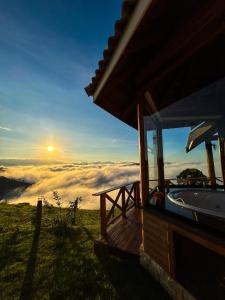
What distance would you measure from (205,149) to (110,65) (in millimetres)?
4255

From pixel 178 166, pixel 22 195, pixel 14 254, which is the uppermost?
pixel 178 166

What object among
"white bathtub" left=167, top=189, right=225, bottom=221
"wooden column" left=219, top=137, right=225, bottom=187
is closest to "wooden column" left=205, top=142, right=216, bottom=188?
"wooden column" left=219, top=137, right=225, bottom=187

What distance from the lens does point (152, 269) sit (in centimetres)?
284

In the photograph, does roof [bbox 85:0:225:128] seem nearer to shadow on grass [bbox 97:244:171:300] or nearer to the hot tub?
the hot tub

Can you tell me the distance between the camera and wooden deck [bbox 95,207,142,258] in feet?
11.3

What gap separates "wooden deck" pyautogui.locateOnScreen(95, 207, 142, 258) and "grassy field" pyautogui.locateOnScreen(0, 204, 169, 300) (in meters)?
0.22

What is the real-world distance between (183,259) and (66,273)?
218 centimetres

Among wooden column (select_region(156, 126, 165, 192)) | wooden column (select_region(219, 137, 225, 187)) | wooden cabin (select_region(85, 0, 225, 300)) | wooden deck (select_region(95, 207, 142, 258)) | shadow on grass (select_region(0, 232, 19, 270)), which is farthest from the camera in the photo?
wooden column (select_region(219, 137, 225, 187))

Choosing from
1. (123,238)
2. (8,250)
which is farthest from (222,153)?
(8,250)

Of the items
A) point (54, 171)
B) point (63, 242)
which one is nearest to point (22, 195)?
point (54, 171)

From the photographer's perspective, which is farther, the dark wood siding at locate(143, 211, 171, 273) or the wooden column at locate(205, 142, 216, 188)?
the wooden column at locate(205, 142, 216, 188)

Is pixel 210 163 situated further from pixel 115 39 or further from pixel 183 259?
pixel 115 39

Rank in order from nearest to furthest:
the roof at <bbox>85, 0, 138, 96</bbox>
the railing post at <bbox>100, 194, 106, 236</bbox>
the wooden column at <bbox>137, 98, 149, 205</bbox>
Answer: the roof at <bbox>85, 0, 138, 96</bbox> < the wooden column at <bbox>137, 98, 149, 205</bbox> < the railing post at <bbox>100, 194, 106, 236</bbox>

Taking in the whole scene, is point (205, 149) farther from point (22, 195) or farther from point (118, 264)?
point (22, 195)
